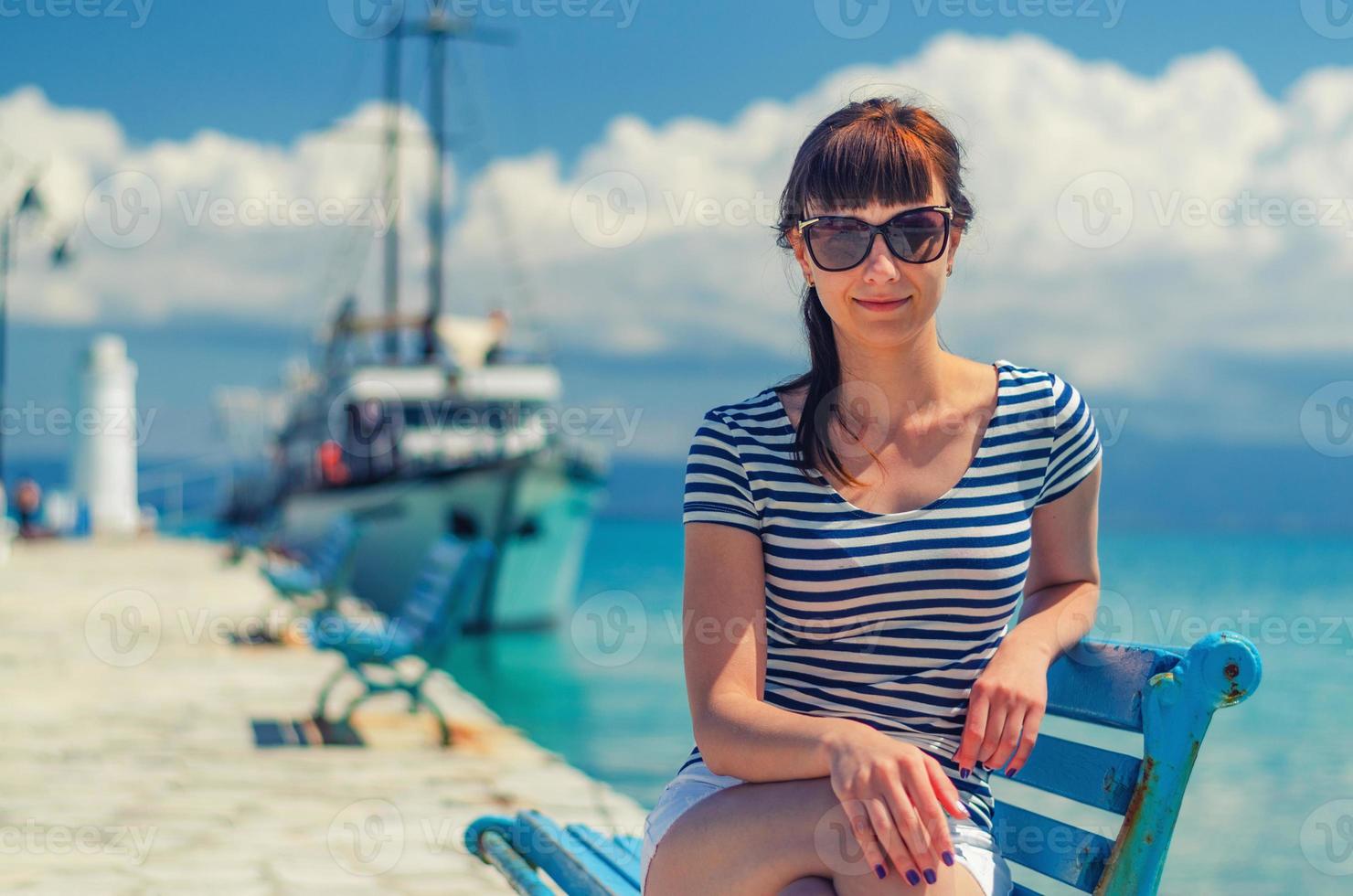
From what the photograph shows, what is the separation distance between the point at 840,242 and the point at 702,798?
80 cm

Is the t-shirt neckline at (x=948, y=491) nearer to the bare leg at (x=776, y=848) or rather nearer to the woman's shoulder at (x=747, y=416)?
the woman's shoulder at (x=747, y=416)

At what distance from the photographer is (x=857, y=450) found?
1892 millimetres

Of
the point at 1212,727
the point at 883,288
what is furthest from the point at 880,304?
the point at 1212,727

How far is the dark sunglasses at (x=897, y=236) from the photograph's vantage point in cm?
187

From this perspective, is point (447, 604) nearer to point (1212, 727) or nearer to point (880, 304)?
point (880, 304)

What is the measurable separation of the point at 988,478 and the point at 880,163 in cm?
47

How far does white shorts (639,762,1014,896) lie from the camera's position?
5.48 feet

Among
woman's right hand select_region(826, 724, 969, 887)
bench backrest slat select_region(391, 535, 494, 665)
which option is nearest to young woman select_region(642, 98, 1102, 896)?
woman's right hand select_region(826, 724, 969, 887)

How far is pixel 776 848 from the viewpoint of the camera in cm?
163

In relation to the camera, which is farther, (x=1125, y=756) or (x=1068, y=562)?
(x=1068, y=562)

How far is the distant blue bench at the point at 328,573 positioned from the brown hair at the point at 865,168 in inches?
305

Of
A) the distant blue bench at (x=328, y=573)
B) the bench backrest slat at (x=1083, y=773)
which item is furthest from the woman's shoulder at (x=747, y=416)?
the distant blue bench at (x=328, y=573)

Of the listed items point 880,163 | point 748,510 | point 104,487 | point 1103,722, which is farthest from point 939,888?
point 104,487

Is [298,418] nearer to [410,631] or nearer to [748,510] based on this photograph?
[410,631]
